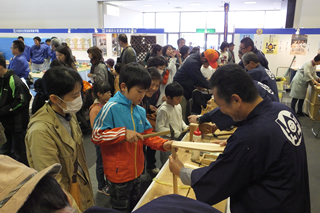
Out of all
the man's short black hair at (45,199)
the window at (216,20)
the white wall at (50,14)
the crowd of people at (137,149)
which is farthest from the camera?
the window at (216,20)

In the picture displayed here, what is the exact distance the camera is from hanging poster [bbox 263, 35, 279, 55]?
7.09m

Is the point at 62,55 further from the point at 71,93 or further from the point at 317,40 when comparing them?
the point at 317,40

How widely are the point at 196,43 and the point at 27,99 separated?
1142cm

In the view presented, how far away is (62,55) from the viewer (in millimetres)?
3338

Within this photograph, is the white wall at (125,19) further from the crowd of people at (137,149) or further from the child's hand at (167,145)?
the child's hand at (167,145)

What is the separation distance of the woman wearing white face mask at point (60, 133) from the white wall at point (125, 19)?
8.95 m

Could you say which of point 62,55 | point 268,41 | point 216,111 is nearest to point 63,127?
point 216,111

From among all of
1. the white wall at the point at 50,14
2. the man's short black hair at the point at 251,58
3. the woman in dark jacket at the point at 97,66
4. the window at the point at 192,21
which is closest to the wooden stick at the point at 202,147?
the man's short black hair at the point at 251,58

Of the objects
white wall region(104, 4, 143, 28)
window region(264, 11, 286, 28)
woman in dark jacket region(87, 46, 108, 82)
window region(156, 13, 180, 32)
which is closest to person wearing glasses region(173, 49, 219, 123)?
woman in dark jacket region(87, 46, 108, 82)

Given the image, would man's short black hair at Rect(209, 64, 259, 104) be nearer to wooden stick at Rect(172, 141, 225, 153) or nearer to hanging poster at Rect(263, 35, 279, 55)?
wooden stick at Rect(172, 141, 225, 153)

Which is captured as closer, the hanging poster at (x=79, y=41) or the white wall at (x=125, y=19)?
the hanging poster at (x=79, y=41)

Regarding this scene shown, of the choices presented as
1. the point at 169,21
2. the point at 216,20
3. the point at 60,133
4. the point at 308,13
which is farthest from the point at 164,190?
the point at 169,21

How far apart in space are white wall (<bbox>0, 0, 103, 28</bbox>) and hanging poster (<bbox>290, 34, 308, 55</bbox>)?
6.99 metres

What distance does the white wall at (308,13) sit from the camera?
6.99m
